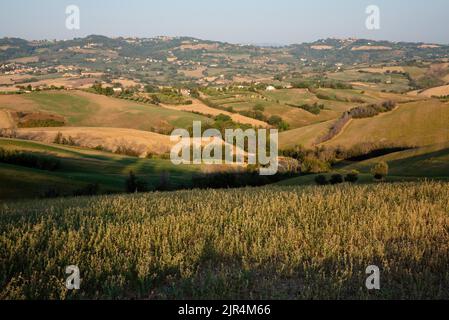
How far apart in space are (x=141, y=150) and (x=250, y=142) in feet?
93.6

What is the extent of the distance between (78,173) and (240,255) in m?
48.1

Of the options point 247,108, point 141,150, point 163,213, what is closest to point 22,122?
point 141,150

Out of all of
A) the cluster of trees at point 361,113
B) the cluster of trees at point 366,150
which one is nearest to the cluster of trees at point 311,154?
the cluster of trees at point 366,150

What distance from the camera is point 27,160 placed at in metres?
54.8

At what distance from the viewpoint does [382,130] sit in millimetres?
95062

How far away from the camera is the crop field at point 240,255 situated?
269 inches

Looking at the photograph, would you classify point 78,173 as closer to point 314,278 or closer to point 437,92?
point 314,278

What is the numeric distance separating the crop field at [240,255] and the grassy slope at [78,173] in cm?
3123

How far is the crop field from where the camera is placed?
6840 mm

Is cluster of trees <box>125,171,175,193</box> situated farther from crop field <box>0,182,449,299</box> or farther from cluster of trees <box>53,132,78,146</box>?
cluster of trees <box>53,132,78,146</box>

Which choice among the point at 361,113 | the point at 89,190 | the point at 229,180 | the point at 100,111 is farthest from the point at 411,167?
the point at 100,111

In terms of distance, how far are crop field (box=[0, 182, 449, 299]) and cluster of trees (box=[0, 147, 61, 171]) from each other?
146ft

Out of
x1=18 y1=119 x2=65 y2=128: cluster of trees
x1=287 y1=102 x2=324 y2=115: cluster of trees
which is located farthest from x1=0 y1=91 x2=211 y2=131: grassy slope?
x1=287 y1=102 x2=324 y2=115: cluster of trees
